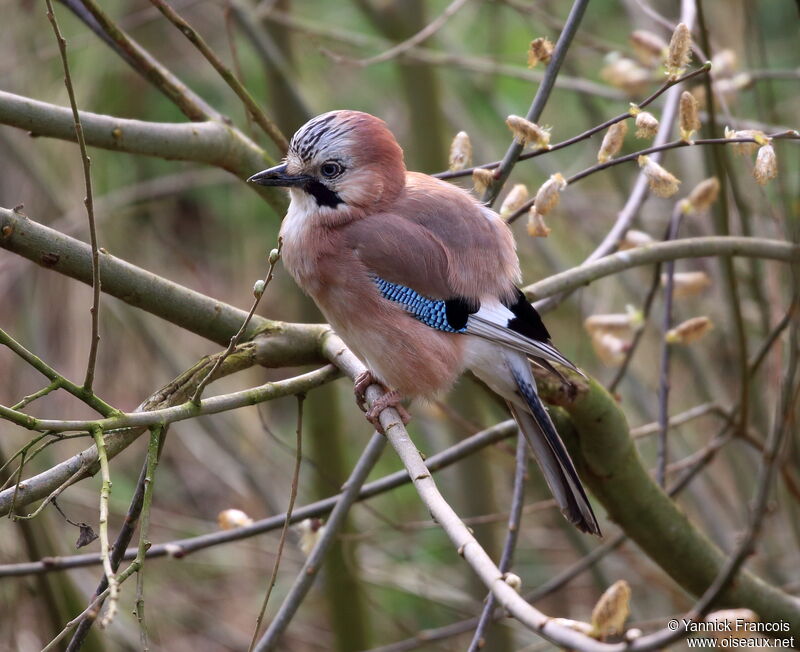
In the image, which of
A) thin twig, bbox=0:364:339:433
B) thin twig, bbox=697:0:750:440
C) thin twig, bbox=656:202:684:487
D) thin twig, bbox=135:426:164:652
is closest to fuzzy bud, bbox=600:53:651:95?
thin twig, bbox=697:0:750:440

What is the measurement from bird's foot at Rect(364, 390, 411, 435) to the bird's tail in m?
0.37

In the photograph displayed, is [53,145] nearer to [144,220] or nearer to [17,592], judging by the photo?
[144,220]

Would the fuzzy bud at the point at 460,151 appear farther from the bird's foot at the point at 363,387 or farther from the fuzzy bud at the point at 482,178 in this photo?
the bird's foot at the point at 363,387

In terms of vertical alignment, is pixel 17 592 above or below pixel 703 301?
below

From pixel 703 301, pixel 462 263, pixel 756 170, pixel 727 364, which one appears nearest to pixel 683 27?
pixel 756 170

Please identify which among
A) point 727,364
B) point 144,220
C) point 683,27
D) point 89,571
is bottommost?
point 89,571

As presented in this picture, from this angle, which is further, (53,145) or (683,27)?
(53,145)

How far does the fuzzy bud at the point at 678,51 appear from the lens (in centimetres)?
258

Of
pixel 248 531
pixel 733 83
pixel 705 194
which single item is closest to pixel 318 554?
pixel 248 531

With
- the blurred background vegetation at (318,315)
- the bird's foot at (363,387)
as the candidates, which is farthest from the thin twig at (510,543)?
the blurred background vegetation at (318,315)

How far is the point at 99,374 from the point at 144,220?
114 centimetres

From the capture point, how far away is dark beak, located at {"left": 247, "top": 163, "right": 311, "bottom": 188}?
118 inches

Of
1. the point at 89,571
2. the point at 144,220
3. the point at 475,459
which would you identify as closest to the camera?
the point at 475,459

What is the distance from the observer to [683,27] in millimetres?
2551
